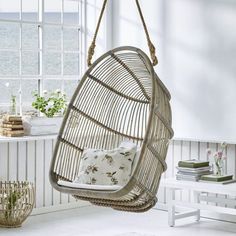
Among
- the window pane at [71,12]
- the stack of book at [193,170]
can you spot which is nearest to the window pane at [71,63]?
the window pane at [71,12]

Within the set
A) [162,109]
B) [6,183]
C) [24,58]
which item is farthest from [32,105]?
[162,109]

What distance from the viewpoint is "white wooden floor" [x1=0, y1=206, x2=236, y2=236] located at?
5.07 meters

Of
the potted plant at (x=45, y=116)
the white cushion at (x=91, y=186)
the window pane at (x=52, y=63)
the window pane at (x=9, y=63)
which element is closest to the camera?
the white cushion at (x=91, y=186)

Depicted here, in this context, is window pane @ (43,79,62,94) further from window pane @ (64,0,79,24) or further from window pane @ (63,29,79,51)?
window pane @ (64,0,79,24)

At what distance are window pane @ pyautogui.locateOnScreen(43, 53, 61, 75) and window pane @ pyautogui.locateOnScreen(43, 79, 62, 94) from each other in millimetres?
81

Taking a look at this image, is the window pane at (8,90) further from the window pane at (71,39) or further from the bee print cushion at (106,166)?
the bee print cushion at (106,166)

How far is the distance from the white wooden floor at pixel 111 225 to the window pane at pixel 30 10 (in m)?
1.93

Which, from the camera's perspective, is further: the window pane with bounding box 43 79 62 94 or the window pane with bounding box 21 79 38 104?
the window pane with bounding box 43 79 62 94

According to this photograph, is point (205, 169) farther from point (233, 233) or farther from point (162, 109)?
point (162, 109)

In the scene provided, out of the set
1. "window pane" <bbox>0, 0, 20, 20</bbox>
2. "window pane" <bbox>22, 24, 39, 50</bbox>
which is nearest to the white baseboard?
"window pane" <bbox>22, 24, 39, 50</bbox>

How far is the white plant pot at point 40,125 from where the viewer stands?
18.9ft

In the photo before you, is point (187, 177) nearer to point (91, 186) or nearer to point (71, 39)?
point (91, 186)

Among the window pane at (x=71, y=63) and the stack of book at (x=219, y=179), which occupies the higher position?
the window pane at (x=71, y=63)

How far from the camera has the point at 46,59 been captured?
6.22 m
